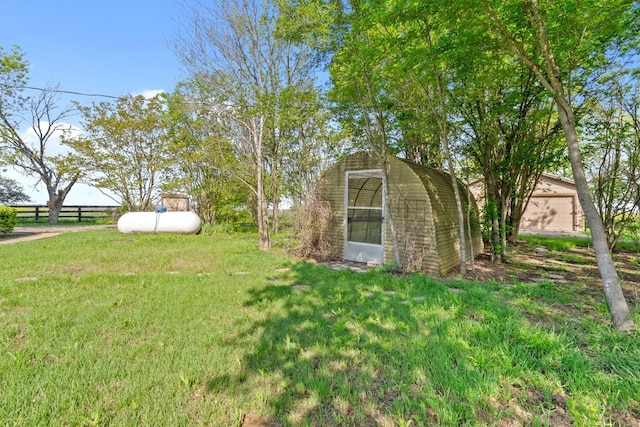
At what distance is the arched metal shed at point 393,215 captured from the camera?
5422 millimetres

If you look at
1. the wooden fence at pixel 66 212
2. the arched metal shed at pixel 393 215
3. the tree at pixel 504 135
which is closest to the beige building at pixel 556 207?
the tree at pixel 504 135

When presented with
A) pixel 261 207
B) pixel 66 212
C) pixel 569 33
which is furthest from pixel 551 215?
pixel 66 212

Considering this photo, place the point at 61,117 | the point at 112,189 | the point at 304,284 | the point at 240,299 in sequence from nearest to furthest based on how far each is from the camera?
the point at 240,299 → the point at 304,284 → the point at 112,189 → the point at 61,117

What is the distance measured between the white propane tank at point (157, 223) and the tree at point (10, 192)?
49.4 feet

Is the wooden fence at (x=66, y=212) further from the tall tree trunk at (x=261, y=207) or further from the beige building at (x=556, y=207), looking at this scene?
the beige building at (x=556, y=207)

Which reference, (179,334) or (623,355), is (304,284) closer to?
(179,334)

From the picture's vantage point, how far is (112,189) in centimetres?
1383

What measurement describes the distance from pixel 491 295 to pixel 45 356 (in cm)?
479

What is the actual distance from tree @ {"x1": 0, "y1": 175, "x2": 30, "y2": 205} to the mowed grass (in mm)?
21147

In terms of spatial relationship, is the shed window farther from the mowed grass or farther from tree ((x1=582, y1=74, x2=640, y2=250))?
tree ((x1=582, y1=74, x2=640, y2=250))

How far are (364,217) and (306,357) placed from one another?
464 centimetres

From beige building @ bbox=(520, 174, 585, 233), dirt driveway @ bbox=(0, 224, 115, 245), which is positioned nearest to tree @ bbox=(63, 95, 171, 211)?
dirt driveway @ bbox=(0, 224, 115, 245)

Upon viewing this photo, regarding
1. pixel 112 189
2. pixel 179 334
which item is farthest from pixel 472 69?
pixel 112 189

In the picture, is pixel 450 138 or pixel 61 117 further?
pixel 61 117
